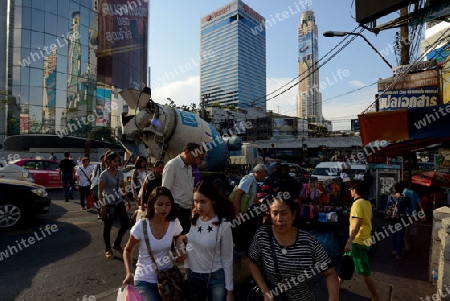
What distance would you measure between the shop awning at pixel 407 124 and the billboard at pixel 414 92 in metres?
4.49

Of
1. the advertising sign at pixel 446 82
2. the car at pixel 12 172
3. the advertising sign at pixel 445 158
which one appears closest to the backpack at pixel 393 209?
the advertising sign at pixel 446 82

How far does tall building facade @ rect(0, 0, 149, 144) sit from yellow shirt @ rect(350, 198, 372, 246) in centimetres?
3187

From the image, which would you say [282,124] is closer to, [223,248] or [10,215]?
[10,215]

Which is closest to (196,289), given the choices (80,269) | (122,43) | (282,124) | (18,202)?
(80,269)

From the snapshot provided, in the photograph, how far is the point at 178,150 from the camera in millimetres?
8062

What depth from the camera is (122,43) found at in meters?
42.9

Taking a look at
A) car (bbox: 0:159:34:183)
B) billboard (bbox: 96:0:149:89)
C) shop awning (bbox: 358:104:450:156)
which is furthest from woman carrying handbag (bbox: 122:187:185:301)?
billboard (bbox: 96:0:149:89)

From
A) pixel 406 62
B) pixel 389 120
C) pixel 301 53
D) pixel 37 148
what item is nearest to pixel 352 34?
pixel 406 62

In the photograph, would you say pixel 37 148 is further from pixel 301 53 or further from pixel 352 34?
pixel 301 53

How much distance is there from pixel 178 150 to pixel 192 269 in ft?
18.7

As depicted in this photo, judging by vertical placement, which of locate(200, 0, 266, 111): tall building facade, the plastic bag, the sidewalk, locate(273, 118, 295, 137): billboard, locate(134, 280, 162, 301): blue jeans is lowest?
the sidewalk

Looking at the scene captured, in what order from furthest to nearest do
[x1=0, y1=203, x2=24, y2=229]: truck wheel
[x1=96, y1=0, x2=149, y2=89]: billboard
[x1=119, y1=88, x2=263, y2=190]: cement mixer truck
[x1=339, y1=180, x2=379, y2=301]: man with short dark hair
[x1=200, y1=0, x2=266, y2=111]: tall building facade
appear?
[x1=96, y1=0, x2=149, y2=89]: billboard → [x1=200, y1=0, x2=266, y2=111]: tall building facade → [x1=119, y1=88, x2=263, y2=190]: cement mixer truck → [x1=0, y1=203, x2=24, y2=229]: truck wheel → [x1=339, y1=180, x2=379, y2=301]: man with short dark hair

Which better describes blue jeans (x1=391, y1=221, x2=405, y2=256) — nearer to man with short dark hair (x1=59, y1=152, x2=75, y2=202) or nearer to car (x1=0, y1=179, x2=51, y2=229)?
car (x1=0, y1=179, x2=51, y2=229)

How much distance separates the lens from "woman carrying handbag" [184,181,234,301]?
2.49 m
